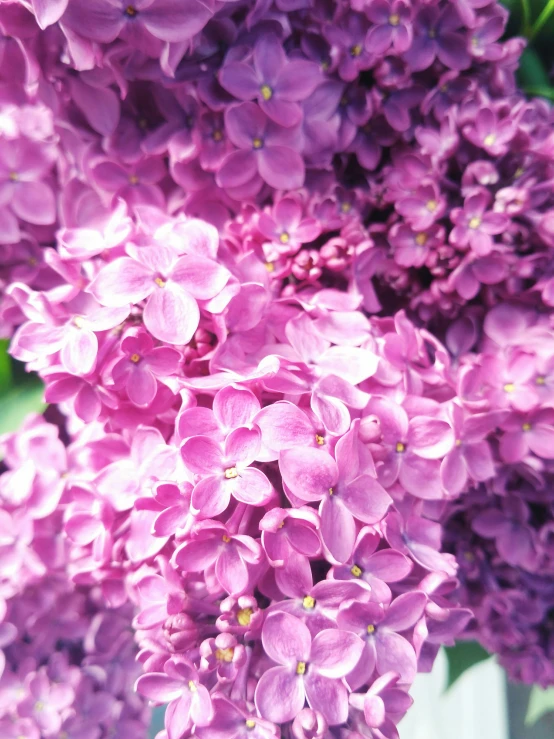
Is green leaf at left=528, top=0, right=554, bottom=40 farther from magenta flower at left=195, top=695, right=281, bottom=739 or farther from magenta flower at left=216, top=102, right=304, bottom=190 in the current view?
magenta flower at left=195, top=695, right=281, bottom=739

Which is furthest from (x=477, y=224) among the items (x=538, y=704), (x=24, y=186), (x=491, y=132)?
(x=538, y=704)

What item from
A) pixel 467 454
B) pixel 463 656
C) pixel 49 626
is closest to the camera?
pixel 467 454

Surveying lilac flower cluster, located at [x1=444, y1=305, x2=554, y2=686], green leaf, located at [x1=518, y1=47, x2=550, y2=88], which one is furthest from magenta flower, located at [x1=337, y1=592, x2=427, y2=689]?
green leaf, located at [x1=518, y1=47, x2=550, y2=88]

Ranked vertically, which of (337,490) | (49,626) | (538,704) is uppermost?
(337,490)

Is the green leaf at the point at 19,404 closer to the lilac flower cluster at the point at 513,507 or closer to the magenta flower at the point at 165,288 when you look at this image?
the magenta flower at the point at 165,288

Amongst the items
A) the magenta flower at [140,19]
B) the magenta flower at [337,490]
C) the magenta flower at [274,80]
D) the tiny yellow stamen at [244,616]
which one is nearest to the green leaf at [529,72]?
the magenta flower at [274,80]

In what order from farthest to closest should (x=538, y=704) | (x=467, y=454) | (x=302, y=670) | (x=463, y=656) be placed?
1. (x=538, y=704)
2. (x=463, y=656)
3. (x=467, y=454)
4. (x=302, y=670)

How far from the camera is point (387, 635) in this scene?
0.39m

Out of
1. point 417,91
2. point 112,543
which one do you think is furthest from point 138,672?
point 417,91

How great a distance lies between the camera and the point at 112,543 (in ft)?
1.48

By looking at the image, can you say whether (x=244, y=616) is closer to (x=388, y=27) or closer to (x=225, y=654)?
(x=225, y=654)

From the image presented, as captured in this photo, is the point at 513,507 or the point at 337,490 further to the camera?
the point at 513,507

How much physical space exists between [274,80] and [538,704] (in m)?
0.84

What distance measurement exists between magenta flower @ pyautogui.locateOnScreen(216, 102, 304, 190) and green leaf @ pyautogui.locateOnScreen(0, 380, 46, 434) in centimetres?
27
